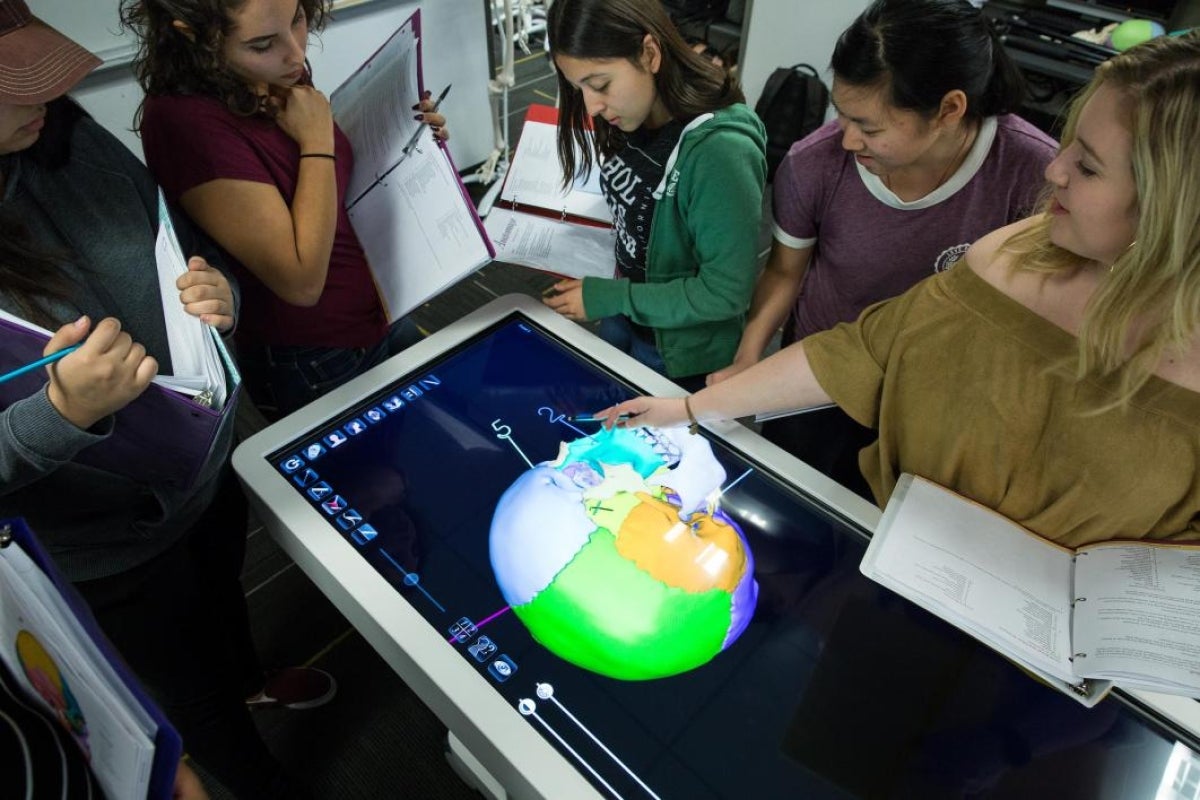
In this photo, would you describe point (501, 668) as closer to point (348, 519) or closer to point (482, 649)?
point (482, 649)

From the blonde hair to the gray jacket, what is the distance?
0.99 metres

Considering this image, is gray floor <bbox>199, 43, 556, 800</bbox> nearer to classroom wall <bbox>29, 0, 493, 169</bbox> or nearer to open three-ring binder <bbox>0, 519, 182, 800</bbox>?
open three-ring binder <bbox>0, 519, 182, 800</bbox>

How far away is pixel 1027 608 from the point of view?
80 cm

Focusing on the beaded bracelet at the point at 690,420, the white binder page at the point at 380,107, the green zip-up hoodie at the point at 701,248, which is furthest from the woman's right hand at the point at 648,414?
the white binder page at the point at 380,107

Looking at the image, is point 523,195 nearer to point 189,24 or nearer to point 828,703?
point 189,24

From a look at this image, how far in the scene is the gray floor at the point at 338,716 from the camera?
4.84ft

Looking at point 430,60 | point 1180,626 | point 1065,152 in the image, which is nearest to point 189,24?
point 1065,152

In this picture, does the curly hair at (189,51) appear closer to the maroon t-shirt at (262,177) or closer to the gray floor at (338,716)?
the maroon t-shirt at (262,177)

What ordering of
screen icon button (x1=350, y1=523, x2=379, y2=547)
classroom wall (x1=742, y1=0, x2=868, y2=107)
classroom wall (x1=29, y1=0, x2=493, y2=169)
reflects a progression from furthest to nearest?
1. classroom wall (x1=742, y1=0, x2=868, y2=107)
2. classroom wall (x1=29, y1=0, x2=493, y2=169)
3. screen icon button (x1=350, y1=523, x2=379, y2=547)

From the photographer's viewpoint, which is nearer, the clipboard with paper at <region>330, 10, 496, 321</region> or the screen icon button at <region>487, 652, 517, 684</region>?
the screen icon button at <region>487, 652, 517, 684</region>

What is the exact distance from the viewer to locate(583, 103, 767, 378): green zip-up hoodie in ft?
3.59

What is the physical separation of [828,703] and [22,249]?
100cm

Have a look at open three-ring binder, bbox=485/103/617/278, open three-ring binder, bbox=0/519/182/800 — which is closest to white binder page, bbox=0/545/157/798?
open three-ring binder, bbox=0/519/182/800

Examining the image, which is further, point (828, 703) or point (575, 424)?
point (575, 424)
